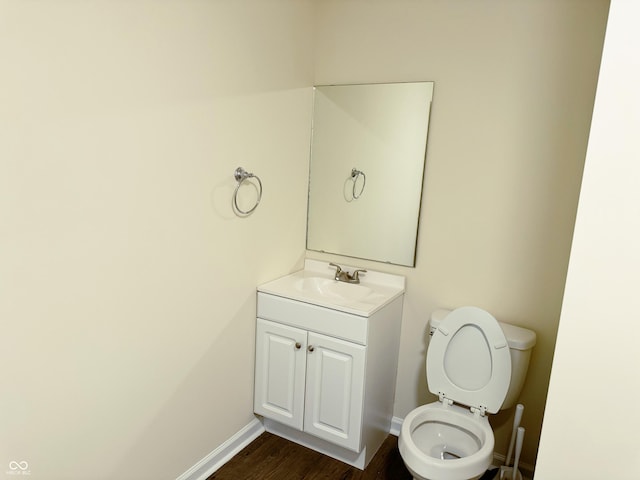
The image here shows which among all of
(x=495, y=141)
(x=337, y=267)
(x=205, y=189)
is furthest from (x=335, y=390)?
(x=495, y=141)

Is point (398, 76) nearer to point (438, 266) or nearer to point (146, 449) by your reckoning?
point (438, 266)

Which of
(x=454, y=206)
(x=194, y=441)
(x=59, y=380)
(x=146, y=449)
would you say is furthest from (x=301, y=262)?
(x=59, y=380)

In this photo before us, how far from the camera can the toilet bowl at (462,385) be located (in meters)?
1.96

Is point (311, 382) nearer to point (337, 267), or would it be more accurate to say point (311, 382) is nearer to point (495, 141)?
point (337, 267)

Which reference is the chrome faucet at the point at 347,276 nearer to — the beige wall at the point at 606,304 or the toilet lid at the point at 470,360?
the toilet lid at the point at 470,360

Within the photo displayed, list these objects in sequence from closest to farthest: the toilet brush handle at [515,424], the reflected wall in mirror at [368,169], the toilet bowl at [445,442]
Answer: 1. the toilet bowl at [445,442]
2. the toilet brush handle at [515,424]
3. the reflected wall in mirror at [368,169]

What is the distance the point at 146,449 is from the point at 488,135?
208cm

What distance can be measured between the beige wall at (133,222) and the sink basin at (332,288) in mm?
187

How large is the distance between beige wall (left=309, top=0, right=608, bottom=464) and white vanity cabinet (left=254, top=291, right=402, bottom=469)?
0.31 metres

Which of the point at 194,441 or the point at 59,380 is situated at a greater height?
the point at 59,380

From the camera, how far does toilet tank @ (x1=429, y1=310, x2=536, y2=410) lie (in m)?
1.99

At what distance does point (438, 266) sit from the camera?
2.34m

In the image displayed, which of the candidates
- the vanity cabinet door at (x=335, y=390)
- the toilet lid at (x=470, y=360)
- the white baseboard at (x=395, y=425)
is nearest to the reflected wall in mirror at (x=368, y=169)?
the toilet lid at (x=470, y=360)

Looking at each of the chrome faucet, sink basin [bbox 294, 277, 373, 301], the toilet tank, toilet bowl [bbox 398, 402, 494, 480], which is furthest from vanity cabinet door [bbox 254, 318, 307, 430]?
the toilet tank
